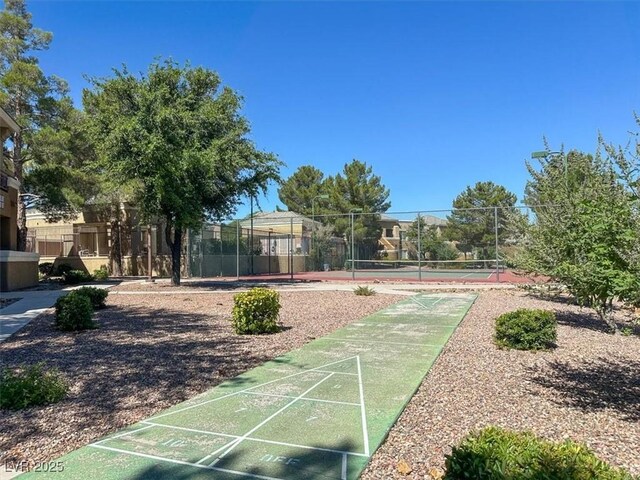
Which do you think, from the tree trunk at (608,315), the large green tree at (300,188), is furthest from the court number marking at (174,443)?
the large green tree at (300,188)

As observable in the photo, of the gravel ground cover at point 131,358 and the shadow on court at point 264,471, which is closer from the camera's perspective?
the shadow on court at point 264,471

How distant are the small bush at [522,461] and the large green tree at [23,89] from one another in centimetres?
2410

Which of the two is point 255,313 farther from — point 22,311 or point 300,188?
point 300,188

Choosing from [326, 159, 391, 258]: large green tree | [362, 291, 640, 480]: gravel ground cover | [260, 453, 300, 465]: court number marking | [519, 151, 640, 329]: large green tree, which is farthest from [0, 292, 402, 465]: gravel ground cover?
[326, 159, 391, 258]: large green tree

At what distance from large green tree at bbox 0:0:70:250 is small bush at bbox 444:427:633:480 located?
24104mm

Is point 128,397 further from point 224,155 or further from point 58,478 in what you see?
point 224,155

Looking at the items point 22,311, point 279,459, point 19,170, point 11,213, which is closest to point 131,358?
point 279,459

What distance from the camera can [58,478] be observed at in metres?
3.17

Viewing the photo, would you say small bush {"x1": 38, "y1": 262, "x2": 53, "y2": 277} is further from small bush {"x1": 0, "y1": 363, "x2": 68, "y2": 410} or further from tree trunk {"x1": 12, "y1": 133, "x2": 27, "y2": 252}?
small bush {"x1": 0, "y1": 363, "x2": 68, "y2": 410}

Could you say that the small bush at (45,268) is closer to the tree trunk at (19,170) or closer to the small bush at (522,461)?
the tree trunk at (19,170)

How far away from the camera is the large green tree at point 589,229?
12.2 feet

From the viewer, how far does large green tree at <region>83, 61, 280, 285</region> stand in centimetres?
1700

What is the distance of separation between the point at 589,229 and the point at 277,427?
3.23m

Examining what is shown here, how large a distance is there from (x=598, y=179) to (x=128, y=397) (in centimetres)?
617
